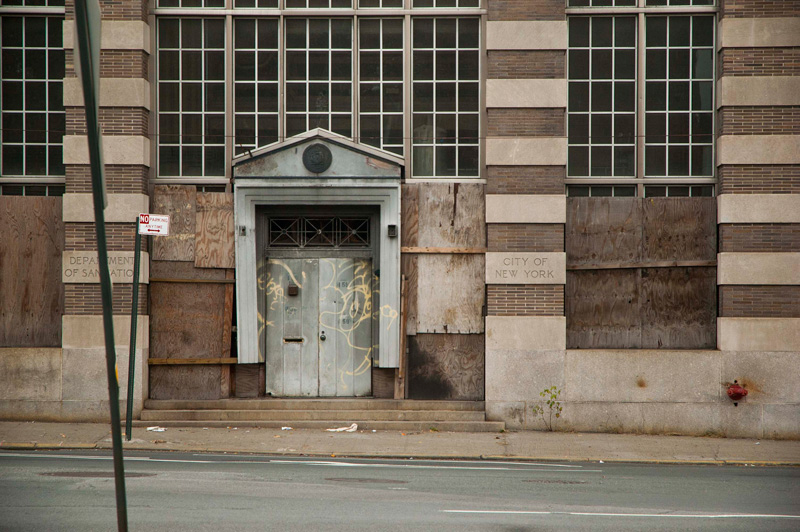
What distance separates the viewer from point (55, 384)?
1382 cm

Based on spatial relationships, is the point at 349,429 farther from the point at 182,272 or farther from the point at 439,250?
the point at 182,272

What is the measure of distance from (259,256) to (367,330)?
7.44 ft

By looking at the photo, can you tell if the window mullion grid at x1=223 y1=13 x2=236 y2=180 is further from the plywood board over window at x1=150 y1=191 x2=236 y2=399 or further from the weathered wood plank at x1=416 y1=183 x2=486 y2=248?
the weathered wood plank at x1=416 y1=183 x2=486 y2=248

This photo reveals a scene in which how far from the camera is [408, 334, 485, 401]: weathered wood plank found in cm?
1422

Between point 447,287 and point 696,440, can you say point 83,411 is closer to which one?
point 447,287

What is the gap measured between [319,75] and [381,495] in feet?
27.3

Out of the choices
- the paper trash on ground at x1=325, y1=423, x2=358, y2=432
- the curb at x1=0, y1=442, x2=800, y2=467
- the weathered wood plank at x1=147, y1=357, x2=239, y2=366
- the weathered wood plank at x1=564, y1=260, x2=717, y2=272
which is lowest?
the curb at x1=0, y1=442, x2=800, y2=467

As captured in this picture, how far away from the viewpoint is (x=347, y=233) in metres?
14.5

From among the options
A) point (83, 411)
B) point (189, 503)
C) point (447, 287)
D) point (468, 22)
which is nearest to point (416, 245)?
point (447, 287)

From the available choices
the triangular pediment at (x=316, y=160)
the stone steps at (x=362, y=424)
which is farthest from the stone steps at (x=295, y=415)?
the triangular pediment at (x=316, y=160)

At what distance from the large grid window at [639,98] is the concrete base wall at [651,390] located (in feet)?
9.86

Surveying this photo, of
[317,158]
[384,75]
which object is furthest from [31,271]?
[384,75]

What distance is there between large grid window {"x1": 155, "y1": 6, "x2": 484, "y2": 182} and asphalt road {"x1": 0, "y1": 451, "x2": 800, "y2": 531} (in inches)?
221

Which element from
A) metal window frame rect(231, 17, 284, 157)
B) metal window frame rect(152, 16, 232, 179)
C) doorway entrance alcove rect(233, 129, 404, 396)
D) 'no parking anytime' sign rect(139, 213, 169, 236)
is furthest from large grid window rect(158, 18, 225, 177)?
'no parking anytime' sign rect(139, 213, 169, 236)
